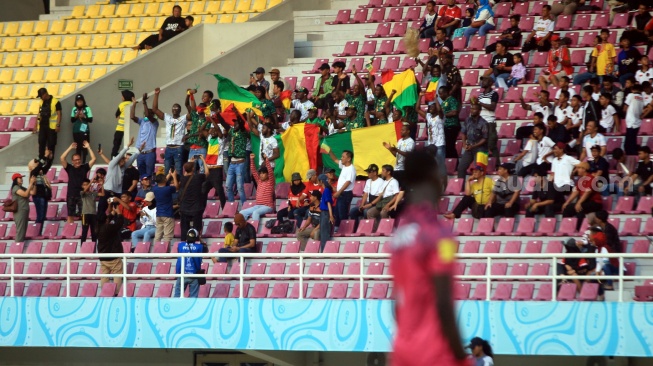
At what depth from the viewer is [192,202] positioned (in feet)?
57.9

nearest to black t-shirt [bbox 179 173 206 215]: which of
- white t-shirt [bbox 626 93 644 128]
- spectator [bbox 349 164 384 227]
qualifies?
spectator [bbox 349 164 384 227]

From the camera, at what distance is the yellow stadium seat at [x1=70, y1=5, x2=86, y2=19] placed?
2727cm

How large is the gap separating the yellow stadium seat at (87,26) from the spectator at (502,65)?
35.6 feet

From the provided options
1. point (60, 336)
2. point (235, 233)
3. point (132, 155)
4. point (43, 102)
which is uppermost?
point (43, 102)

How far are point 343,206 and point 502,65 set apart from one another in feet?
13.8

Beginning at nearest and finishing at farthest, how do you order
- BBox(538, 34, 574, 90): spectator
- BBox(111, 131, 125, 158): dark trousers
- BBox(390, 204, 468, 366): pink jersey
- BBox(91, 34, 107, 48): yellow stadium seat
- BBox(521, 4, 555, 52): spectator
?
BBox(390, 204, 468, 366): pink jersey, BBox(538, 34, 574, 90): spectator, BBox(521, 4, 555, 52): spectator, BBox(111, 131, 125, 158): dark trousers, BBox(91, 34, 107, 48): yellow stadium seat

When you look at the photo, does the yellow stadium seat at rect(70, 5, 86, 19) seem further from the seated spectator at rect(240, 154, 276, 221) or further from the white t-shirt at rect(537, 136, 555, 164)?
the white t-shirt at rect(537, 136, 555, 164)

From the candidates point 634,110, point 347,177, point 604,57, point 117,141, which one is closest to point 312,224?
point 347,177

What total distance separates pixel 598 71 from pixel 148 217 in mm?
7591

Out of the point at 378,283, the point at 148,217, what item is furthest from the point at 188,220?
the point at 378,283

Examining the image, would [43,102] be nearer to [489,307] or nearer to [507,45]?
[507,45]

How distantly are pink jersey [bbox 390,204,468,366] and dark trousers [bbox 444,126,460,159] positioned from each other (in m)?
13.2

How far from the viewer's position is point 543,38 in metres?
19.9

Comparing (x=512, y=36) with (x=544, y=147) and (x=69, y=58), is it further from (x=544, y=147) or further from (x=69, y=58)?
(x=69, y=58)
